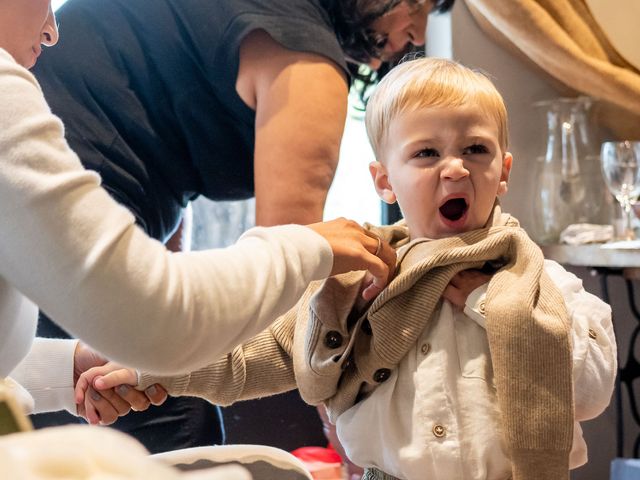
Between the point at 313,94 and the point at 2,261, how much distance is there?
0.68m

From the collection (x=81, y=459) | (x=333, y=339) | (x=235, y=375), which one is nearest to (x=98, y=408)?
(x=235, y=375)

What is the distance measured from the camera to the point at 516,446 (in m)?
1.00

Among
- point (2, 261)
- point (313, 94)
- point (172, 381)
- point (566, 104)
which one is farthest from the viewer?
point (566, 104)

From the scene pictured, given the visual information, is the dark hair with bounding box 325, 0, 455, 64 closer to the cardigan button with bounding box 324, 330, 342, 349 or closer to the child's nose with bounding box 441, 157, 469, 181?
the child's nose with bounding box 441, 157, 469, 181

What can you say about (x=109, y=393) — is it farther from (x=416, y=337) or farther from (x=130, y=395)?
(x=416, y=337)

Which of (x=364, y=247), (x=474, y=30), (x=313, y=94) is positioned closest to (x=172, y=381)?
(x=364, y=247)

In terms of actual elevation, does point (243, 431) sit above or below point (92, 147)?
below

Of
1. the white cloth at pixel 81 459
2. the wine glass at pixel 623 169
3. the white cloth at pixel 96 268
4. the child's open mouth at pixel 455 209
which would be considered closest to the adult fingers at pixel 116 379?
the white cloth at pixel 96 268

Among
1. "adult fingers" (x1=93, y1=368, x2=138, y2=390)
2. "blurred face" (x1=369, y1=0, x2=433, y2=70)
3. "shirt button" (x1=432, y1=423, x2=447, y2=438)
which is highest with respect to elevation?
"blurred face" (x1=369, y1=0, x2=433, y2=70)

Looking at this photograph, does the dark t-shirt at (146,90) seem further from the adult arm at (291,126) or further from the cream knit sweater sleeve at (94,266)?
the cream knit sweater sleeve at (94,266)

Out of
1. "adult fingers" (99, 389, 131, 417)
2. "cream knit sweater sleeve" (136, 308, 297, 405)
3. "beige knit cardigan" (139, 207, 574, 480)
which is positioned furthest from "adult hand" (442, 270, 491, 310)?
"adult fingers" (99, 389, 131, 417)

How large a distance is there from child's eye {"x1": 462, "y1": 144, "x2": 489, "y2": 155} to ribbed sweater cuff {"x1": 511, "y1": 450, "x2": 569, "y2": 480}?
40cm

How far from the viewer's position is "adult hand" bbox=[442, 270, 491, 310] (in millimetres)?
1102

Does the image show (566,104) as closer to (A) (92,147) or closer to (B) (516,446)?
(A) (92,147)
